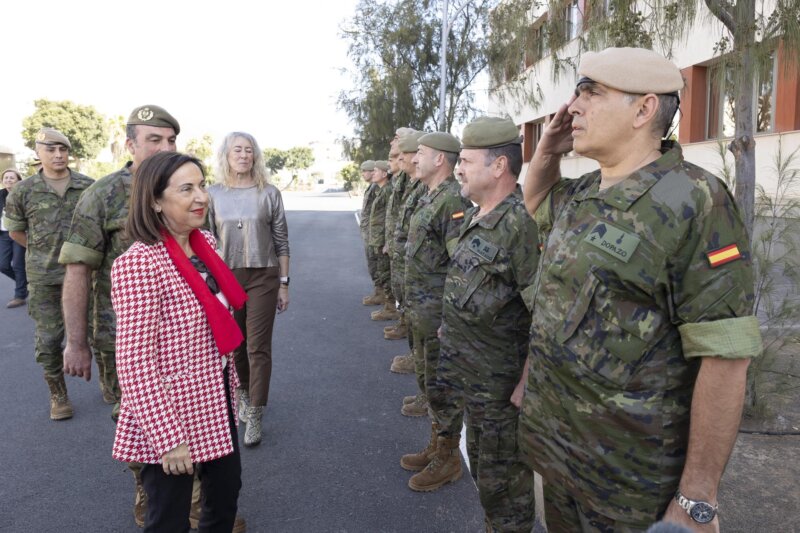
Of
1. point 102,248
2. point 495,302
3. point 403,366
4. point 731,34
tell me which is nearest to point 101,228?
point 102,248

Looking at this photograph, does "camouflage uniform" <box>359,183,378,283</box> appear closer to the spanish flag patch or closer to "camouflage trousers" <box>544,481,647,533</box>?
"camouflage trousers" <box>544,481,647,533</box>

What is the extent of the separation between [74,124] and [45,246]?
1751 inches

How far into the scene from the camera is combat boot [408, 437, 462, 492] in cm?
342

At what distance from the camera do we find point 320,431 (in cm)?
429

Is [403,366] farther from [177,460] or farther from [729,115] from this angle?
[729,115]

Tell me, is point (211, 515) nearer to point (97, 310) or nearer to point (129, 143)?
point (97, 310)

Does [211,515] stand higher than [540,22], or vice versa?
[540,22]

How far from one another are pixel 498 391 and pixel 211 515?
1317 mm

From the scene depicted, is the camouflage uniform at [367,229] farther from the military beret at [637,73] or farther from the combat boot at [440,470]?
the military beret at [637,73]

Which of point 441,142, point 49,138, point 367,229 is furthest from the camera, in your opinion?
point 367,229

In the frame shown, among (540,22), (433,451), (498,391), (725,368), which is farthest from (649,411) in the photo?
(540,22)

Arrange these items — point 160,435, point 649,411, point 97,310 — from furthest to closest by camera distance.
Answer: point 97,310
point 160,435
point 649,411

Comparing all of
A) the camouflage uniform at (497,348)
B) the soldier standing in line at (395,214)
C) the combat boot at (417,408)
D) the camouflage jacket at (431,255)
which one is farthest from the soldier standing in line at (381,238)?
the camouflage uniform at (497,348)

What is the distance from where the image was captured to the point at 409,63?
595 inches
